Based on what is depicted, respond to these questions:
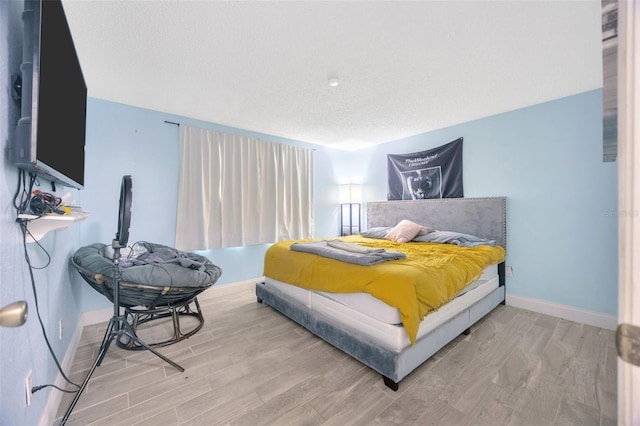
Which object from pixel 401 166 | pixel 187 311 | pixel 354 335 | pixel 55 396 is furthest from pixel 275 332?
pixel 401 166

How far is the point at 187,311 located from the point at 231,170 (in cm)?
197

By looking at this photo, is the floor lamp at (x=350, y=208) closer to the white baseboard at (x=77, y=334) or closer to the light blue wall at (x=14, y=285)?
the white baseboard at (x=77, y=334)

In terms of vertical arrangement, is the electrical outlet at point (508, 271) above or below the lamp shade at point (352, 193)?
below

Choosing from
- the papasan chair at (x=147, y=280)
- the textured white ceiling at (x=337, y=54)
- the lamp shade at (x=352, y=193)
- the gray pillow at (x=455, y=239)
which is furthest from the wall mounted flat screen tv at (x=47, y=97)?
the lamp shade at (x=352, y=193)

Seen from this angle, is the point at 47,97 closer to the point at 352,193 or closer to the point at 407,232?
the point at 407,232

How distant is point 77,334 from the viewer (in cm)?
225

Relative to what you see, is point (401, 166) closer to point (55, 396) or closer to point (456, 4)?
point (456, 4)

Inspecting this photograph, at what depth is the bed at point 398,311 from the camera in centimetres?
168

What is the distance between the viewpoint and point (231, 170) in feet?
12.0

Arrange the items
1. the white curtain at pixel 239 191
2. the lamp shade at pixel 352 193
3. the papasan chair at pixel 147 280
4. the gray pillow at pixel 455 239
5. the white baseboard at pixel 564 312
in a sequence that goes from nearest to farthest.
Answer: the papasan chair at pixel 147 280, the white baseboard at pixel 564 312, the gray pillow at pixel 455 239, the white curtain at pixel 239 191, the lamp shade at pixel 352 193

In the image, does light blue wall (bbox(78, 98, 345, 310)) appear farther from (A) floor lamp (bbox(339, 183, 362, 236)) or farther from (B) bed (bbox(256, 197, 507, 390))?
(A) floor lamp (bbox(339, 183, 362, 236))

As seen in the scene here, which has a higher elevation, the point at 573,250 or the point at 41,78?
the point at 41,78

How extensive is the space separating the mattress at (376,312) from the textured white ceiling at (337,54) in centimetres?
193

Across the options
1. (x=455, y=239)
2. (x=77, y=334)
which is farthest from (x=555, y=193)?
(x=77, y=334)
